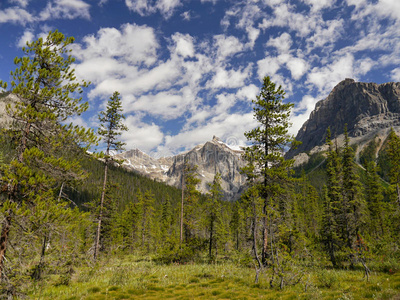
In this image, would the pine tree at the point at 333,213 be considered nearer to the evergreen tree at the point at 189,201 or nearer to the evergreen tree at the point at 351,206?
the evergreen tree at the point at 351,206

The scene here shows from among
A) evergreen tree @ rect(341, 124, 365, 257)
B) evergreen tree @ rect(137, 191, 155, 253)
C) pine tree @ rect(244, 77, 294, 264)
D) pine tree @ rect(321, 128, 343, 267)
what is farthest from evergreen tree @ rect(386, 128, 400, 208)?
evergreen tree @ rect(137, 191, 155, 253)

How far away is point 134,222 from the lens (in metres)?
47.6

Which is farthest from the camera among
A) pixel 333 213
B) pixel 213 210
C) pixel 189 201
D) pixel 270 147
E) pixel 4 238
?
pixel 189 201

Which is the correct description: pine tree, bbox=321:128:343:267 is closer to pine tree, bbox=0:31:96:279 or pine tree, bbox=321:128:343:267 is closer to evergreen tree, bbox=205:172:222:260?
evergreen tree, bbox=205:172:222:260

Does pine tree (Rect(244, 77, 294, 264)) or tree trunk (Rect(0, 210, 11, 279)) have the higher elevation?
pine tree (Rect(244, 77, 294, 264))

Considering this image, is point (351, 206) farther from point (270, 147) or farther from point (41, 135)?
point (41, 135)

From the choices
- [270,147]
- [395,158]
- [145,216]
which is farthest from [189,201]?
[395,158]

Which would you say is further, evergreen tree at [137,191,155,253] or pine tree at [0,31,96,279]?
evergreen tree at [137,191,155,253]

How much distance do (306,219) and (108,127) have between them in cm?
5422

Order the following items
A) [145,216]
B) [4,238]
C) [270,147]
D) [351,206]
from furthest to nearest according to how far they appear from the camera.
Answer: [145,216], [351,206], [270,147], [4,238]

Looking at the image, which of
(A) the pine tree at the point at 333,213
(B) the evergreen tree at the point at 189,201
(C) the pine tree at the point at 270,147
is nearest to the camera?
(C) the pine tree at the point at 270,147

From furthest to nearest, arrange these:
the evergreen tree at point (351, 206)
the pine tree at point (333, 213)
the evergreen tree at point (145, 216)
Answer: the evergreen tree at point (145, 216)
the pine tree at point (333, 213)
the evergreen tree at point (351, 206)

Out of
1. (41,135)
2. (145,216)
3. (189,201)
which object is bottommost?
(145,216)

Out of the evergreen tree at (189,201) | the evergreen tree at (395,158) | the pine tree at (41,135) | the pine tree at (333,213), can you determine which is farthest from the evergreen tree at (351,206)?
the pine tree at (41,135)
